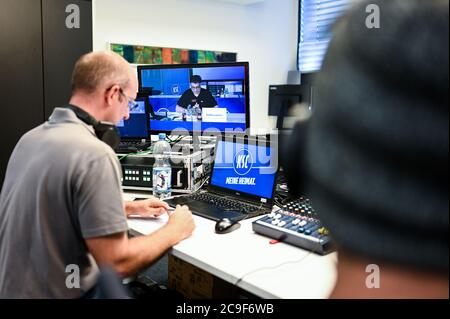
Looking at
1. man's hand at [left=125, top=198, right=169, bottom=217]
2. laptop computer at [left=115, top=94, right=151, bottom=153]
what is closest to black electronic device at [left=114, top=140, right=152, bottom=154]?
laptop computer at [left=115, top=94, right=151, bottom=153]

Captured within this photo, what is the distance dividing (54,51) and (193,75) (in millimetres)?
1089

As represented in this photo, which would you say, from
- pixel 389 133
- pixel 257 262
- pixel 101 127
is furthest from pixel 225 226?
pixel 389 133

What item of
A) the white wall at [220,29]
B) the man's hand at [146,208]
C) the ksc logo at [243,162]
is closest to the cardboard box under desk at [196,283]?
the man's hand at [146,208]

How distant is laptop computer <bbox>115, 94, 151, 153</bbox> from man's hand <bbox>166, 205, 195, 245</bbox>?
39.5 inches

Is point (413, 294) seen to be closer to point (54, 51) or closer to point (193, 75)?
point (193, 75)

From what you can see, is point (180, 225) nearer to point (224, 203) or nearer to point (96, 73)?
point (224, 203)

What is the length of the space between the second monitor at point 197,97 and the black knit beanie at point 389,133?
1.80m

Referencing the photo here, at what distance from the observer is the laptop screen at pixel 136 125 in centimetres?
241

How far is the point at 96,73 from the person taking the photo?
1325mm

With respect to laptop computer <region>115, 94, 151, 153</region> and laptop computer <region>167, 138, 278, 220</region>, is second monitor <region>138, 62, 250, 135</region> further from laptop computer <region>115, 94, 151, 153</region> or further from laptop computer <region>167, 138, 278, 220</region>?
laptop computer <region>167, 138, 278, 220</region>

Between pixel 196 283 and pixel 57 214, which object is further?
pixel 196 283

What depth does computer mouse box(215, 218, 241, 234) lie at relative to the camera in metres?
1.46

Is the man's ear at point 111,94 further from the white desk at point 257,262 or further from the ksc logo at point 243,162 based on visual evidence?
the ksc logo at point 243,162

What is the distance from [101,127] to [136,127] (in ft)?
3.57
